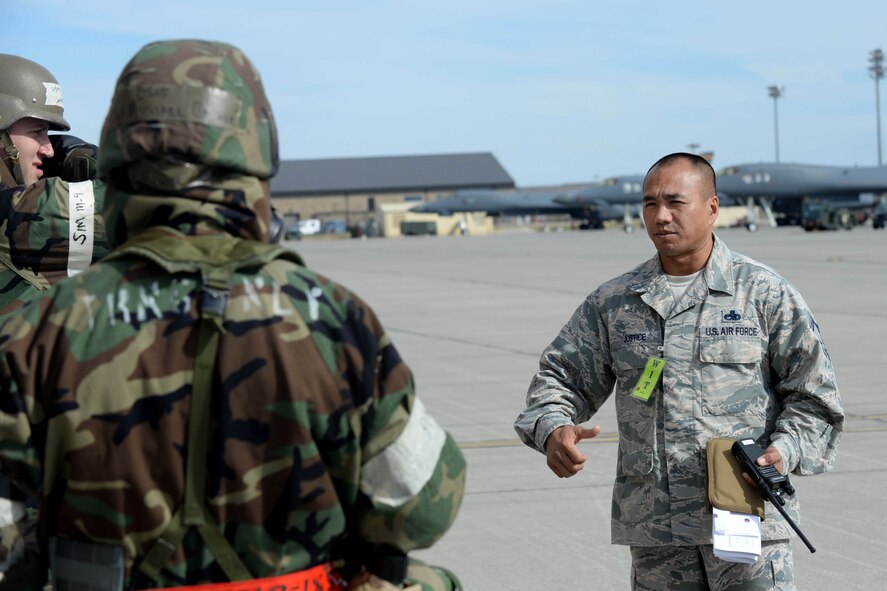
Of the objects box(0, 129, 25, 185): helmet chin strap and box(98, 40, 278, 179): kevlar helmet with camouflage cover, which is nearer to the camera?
box(98, 40, 278, 179): kevlar helmet with camouflage cover

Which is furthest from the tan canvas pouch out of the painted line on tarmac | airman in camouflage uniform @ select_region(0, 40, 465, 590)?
the painted line on tarmac

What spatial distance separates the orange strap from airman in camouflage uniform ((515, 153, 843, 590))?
1.62 meters

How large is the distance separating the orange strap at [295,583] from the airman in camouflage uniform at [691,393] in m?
1.62

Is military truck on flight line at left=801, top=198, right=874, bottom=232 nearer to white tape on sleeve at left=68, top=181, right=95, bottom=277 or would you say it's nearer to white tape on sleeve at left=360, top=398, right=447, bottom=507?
white tape on sleeve at left=68, top=181, right=95, bottom=277

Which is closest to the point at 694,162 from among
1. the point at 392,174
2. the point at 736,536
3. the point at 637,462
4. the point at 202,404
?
the point at 637,462

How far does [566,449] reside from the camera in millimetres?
3846

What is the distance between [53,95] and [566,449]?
81.5 inches

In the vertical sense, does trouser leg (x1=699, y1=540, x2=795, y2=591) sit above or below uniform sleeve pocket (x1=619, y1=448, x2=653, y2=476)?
below

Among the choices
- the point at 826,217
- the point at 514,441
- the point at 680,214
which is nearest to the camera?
the point at 680,214

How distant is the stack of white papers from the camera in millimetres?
3637

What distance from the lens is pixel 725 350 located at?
12.9ft

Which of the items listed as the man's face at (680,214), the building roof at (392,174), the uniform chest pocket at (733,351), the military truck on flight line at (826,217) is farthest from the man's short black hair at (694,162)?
the building roof at (392,174)

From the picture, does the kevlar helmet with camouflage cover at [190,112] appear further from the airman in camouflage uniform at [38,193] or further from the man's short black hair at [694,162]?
the man's short black hair at [694,162]

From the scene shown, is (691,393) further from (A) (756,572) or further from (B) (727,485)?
(A) (756,572)
